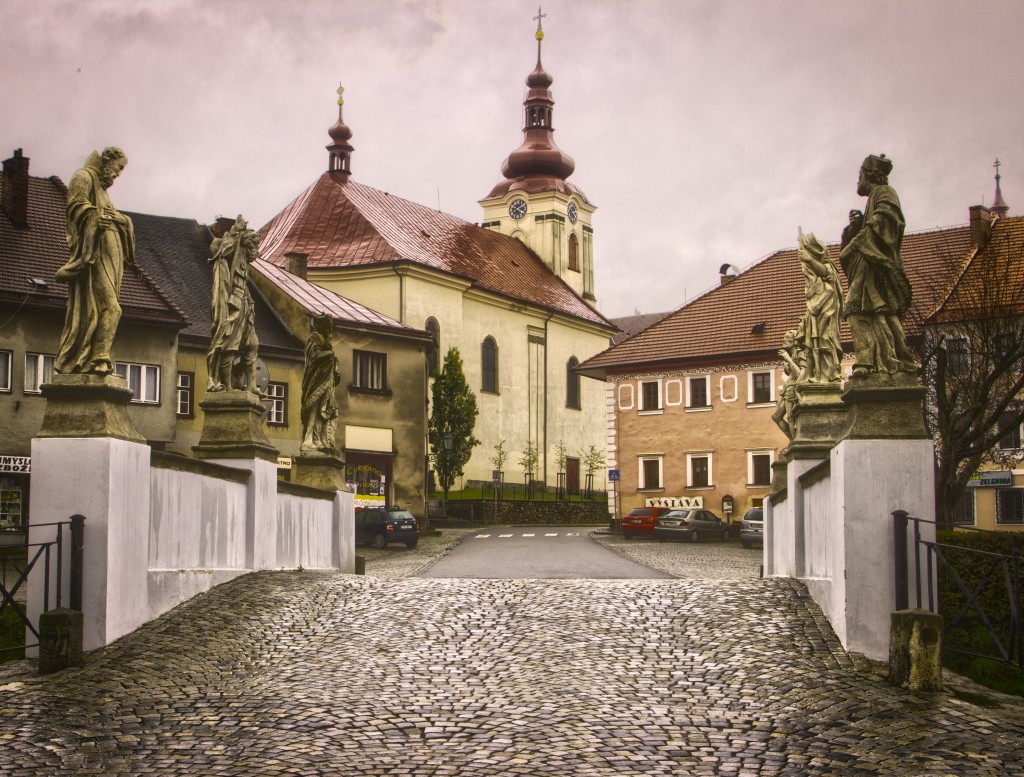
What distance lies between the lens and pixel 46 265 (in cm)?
3962

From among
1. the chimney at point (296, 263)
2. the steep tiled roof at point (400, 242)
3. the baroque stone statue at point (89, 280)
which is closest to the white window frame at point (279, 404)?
the chimney at point (296, 263)

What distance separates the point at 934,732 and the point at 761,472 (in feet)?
138

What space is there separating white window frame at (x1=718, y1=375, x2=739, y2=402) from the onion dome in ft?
92.0

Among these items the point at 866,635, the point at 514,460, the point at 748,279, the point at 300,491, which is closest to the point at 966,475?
the point at 300,491

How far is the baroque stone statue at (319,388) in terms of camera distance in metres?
21.7

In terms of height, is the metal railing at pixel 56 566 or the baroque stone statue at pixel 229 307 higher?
the baroque stone statue at pixel 229 307

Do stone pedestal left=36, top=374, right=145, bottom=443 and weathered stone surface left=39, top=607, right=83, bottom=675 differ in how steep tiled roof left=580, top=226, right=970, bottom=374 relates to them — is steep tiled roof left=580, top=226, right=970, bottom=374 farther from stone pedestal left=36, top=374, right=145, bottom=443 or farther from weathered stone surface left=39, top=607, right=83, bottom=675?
weathered stone surface left=39, top=607, right=83, bottom=675

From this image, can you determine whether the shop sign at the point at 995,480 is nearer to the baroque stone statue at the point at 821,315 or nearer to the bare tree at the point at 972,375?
the bare tree at the point at 972,375

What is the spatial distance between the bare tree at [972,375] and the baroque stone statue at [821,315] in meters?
9.56

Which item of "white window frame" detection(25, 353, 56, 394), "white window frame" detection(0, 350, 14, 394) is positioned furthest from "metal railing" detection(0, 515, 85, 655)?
"white window frame" detection(25, 353, 56, 394)

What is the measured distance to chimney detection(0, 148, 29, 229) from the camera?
40.7 metres

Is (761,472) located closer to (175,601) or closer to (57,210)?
(57,210)

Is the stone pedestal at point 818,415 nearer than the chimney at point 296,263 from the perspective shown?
Yes

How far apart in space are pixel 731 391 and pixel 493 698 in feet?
138
